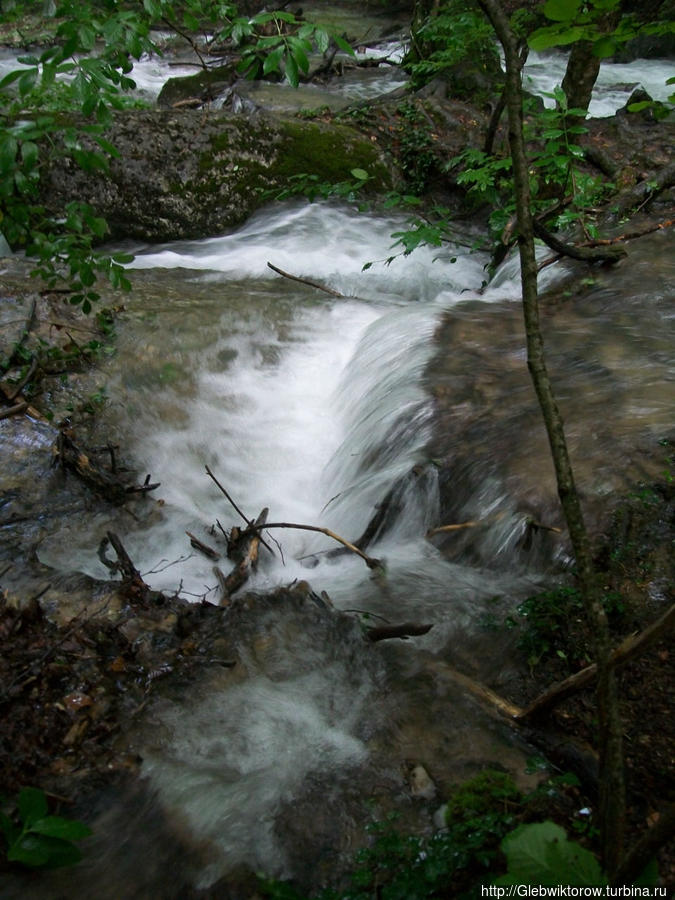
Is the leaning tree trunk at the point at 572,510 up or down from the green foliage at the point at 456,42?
down

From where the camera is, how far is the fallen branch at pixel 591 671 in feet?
4.98

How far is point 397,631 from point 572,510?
4.49 ft

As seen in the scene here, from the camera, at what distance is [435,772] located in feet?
7.10

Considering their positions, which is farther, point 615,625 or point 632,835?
point 615,625

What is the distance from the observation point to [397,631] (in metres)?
2.72

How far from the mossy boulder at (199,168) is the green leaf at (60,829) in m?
6.38

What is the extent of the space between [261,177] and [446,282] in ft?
8.37

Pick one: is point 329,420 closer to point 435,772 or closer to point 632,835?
point 435,772

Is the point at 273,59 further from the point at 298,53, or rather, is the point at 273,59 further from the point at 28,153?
the point at 28,153

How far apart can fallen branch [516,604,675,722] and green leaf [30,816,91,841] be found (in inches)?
56.7

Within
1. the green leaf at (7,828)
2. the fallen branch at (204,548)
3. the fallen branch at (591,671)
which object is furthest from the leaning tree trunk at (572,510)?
the fallen branch at (204,548)

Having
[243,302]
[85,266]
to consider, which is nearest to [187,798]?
[85,266]

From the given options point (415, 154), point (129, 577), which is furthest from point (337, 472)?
point (415, 154)

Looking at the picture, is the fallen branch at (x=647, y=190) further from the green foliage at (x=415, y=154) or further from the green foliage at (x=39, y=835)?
the green foliage at (x=39, y=835)
